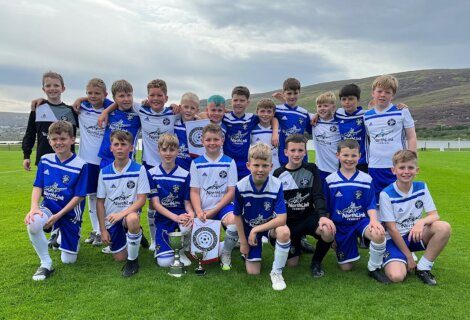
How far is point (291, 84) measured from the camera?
18.5ft

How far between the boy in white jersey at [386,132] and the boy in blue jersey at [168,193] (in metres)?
2.48

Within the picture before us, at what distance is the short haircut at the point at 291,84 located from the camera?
5.62 meters

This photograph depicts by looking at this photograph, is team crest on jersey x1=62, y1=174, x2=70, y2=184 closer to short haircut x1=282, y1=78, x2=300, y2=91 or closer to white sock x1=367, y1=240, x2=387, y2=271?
short haircut x1=282, y1=78, x2=300, y2=91

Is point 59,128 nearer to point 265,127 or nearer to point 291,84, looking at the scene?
point 265,127

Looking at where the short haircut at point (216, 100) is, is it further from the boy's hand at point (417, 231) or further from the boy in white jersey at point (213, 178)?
the boy's hand at point (417, 231)

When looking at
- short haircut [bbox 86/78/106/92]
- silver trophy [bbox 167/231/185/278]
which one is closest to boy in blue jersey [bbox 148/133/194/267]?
silver trophy [bbox 167/231/185/278]

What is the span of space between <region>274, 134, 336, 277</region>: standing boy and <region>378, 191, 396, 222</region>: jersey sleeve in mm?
638

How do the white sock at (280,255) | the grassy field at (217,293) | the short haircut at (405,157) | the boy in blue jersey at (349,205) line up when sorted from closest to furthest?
the grassy field at (217,293), the white sock at (280,255), the short haircut at (405,157), the boy in blue jersey at (349,205)

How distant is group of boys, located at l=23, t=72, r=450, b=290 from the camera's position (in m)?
4.16

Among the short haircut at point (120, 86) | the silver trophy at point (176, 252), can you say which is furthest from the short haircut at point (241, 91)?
the silver trophy at point (176, 252)

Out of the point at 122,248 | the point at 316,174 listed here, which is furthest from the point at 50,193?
the point at 316,174

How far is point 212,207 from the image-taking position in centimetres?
479

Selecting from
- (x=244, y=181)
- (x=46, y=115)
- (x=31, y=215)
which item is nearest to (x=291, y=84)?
(x=244, y=181)

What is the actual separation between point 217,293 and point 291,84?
10.7 ft
